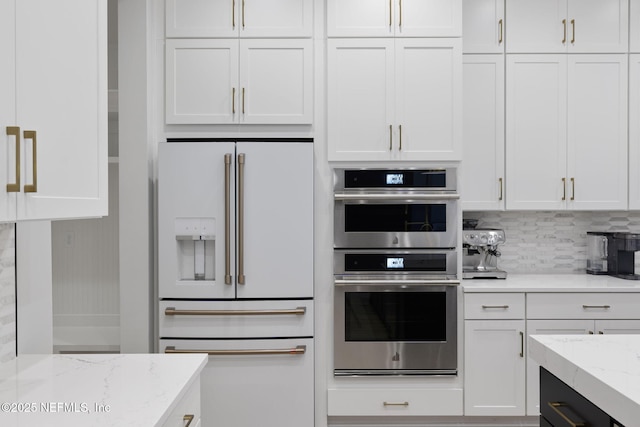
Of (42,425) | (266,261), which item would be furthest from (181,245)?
(42,425)

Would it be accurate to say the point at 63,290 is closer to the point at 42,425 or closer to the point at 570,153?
the point at 42,425

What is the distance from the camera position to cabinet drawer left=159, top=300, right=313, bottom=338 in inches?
110

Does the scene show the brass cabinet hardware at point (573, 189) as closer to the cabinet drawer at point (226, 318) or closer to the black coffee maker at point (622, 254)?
the black coffee maker at point (622, 254)

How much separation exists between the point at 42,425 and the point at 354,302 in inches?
79.0

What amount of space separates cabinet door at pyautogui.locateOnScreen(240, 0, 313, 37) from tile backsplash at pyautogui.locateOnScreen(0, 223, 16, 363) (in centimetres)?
185

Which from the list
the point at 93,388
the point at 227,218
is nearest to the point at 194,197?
the point at 227,218

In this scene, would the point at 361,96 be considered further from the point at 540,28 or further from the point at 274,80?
the point at 540,28

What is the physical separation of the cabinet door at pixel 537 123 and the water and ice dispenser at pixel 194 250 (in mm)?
1901

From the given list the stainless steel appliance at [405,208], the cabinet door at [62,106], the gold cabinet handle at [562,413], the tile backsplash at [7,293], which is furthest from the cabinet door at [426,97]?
the tile backsplash at [7,293]

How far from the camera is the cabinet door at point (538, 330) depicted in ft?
9.55

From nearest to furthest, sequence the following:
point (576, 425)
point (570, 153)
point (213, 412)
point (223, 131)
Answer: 1. point (576, 425)
2. point (213, 412)
3. point (223, 131)
4. point (570, 153)

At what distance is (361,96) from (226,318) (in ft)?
4.90

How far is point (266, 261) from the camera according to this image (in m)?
2.80

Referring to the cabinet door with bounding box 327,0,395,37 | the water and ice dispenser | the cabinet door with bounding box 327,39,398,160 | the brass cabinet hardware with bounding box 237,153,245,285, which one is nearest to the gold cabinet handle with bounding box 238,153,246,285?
the brass cabinet hardware with bounding box 237,153,245,285
